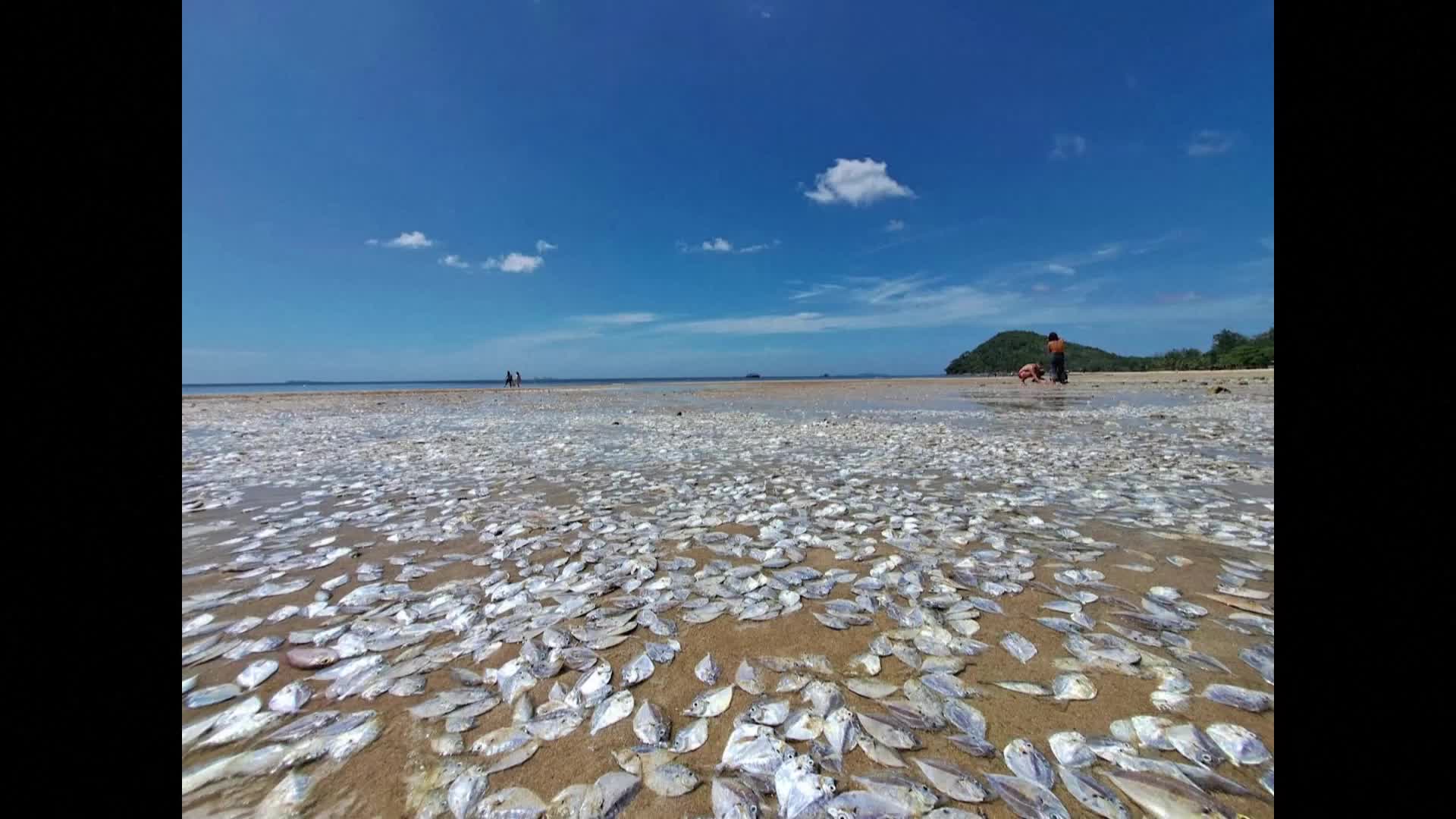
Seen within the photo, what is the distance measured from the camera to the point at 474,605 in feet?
11.1

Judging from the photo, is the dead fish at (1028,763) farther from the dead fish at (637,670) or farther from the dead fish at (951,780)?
the dead fish at (637,670)

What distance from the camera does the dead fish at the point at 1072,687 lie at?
2359mm

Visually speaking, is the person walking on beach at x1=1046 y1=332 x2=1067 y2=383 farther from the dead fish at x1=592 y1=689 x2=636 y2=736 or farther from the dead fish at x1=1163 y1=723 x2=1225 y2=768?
the dead fish at x1=592 y1=689 x2=636 y2=736

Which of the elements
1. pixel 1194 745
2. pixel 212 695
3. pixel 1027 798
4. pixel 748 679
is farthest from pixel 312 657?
pixel 1194 745

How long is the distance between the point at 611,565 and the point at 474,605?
105cm

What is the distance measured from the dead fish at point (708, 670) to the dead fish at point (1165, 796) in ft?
5.57

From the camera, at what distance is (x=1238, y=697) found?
90.8 inches

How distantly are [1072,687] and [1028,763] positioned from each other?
71cm

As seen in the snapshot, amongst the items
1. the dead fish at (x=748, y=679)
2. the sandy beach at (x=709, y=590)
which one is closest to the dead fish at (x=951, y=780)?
the sandy beach at (x=709, y=590)

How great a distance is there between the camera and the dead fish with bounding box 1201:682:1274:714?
222 centimetres

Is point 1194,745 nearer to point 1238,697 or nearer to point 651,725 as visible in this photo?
point 1238,697

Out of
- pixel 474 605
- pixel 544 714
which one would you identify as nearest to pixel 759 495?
pixel 474 605

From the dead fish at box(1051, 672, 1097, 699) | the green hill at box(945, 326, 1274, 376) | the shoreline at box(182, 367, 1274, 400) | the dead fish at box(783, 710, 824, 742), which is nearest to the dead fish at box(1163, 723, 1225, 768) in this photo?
the dead fish at box(1051, 672, 1097, 699)
